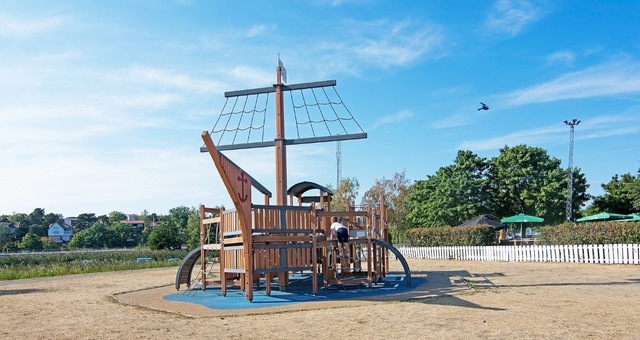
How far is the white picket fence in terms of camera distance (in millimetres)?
21047

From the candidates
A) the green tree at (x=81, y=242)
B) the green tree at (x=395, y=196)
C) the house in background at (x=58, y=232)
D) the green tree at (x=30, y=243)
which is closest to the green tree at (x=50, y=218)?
the house in background at (x=58, y=232)

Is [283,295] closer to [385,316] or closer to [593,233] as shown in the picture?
[385,316]

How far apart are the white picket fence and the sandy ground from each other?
7331 mm

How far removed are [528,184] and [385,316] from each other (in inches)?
1726

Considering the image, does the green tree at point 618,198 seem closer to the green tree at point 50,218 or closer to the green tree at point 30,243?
the green tree at point 30,243

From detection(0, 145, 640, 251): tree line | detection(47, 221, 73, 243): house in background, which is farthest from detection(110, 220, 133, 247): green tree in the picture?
detection(0, 145, 640, 251): tree line

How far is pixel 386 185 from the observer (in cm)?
5350

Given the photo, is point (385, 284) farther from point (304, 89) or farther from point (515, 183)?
point (515, 183)

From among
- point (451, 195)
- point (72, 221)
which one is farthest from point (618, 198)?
point (72, 221)

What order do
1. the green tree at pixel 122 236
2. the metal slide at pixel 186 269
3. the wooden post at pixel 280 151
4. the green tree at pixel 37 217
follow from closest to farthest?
the metal slide at pixel 186 269 < the wooden post at pixel 280 151 < the green tree at pixel 122 236 < the green tree at pixel 37 217

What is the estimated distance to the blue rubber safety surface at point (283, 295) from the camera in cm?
1198

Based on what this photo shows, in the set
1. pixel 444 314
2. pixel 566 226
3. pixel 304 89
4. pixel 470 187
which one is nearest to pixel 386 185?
pixel 470 187

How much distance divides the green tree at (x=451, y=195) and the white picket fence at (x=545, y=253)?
54.9ft

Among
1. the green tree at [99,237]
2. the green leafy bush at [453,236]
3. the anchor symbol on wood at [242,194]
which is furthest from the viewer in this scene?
the green tree at [99,237]
